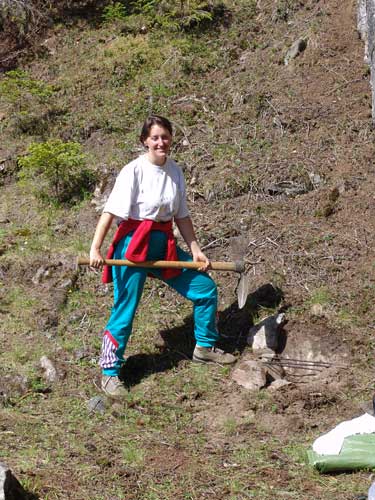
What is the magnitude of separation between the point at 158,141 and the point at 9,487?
253cm

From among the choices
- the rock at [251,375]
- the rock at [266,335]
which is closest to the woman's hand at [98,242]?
the rock at [251,375]

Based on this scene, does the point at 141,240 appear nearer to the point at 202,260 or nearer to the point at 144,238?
the point at 144,238

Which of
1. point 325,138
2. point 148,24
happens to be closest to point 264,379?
point 325,138

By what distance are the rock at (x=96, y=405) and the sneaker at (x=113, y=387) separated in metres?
0.10

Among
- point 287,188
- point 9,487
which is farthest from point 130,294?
point 287,188

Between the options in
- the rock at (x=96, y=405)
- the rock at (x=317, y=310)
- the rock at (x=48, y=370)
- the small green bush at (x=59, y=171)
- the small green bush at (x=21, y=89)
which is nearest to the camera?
the rock at (x=96, y=405)

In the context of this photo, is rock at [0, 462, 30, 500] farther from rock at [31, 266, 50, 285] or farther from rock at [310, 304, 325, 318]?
rock at [31, 266, 50, 285]

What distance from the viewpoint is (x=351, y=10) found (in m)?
8.91

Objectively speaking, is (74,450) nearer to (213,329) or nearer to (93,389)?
(93,389)

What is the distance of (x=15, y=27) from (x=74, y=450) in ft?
27.4

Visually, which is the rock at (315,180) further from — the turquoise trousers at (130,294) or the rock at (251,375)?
the rock at (251,375)

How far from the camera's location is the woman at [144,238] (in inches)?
194

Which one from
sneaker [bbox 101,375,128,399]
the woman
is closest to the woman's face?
the woman

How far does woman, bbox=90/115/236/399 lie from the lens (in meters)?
4.92
